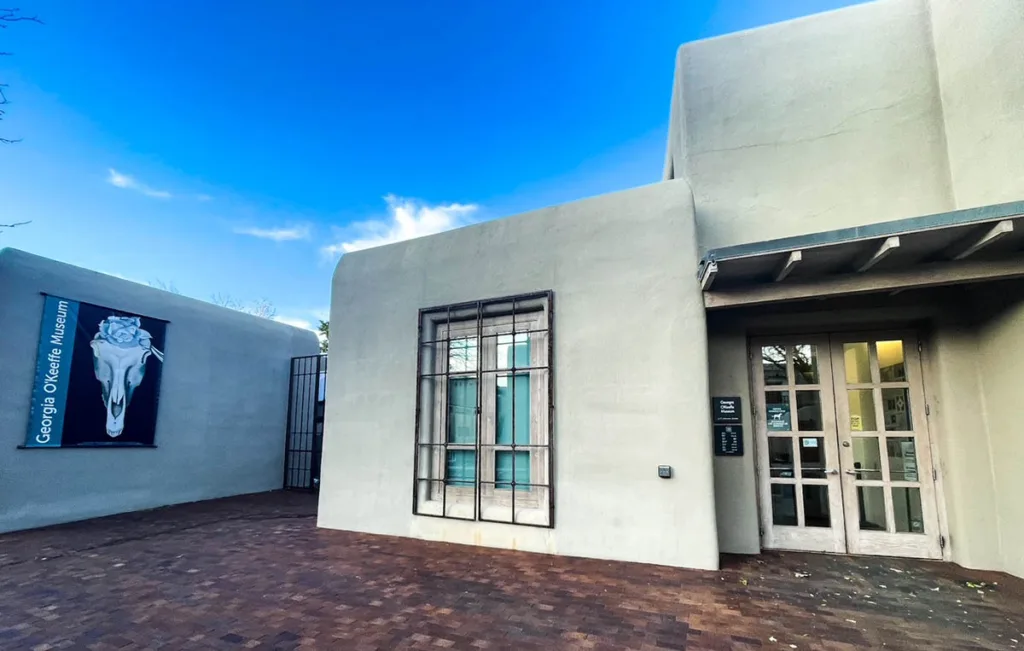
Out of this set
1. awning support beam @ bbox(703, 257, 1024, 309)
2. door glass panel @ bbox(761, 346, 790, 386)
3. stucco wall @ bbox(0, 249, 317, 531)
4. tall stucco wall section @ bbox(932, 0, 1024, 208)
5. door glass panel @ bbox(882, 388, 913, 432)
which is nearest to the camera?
awning support beam @ bbox(703, 257, 1024, 309)

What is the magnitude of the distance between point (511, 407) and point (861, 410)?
3.37 m

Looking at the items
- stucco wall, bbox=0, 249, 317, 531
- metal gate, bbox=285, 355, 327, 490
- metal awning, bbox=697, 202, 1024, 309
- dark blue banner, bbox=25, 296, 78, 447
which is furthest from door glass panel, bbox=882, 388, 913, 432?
dark blue banner, bbox=25, 296, 78, 447

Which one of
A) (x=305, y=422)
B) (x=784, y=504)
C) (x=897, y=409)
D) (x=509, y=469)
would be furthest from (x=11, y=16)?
(x=305, y=422)

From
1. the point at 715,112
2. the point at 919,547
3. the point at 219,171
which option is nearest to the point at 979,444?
the point at 919,547

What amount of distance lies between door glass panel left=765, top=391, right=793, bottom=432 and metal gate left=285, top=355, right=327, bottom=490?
7.75 metres

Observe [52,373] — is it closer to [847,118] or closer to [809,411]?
[809,411]

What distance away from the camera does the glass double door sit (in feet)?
13.6

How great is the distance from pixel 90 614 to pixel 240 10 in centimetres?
759

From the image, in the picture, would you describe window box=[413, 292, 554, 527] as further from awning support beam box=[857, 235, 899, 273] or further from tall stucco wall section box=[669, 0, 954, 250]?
awning support beam box=[857, 235, 899, 273]

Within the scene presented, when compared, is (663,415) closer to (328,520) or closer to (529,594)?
(529,594)

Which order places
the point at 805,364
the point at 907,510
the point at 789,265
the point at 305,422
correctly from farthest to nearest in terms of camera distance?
the point at 305,422 → the point at 805,364 → the point at 907,510 → the point at 789,265

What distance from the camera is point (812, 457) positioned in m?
4.42

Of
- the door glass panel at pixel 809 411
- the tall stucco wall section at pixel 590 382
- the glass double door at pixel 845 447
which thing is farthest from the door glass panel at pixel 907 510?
the tall stucco wall section at pixel 590 382

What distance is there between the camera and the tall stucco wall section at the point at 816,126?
14.3 ft
